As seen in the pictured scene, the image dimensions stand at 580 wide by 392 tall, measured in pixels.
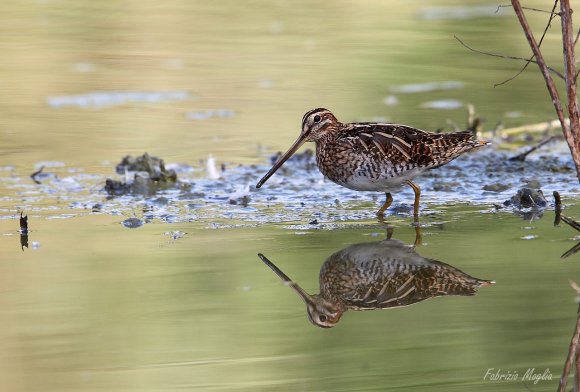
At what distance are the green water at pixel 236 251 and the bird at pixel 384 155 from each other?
27cm

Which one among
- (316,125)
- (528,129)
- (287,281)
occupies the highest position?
(316,125)

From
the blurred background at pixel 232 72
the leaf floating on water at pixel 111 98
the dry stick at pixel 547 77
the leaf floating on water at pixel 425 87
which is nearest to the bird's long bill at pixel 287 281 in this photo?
the dry stick at pixel 547 77

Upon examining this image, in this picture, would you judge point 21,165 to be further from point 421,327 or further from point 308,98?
point 421,327

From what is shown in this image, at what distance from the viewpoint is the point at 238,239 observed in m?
6.51

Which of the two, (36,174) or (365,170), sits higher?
(365,170)

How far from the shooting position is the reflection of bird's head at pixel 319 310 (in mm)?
4996

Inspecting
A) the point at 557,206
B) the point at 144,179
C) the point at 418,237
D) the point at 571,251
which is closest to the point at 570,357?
the point at 571,251

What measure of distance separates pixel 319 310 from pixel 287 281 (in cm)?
56

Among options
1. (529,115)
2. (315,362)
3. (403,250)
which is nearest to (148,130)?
(529,115)

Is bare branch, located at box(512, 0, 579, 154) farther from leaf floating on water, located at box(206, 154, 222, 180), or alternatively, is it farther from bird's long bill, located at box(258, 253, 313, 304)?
leaf floating on water, located at box(206, 154, 222, 180)

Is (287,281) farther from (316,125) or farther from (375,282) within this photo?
(316,125)

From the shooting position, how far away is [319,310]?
5.14 m

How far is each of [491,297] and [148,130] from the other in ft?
16.6

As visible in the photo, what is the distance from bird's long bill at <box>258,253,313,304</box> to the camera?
5.37 metres
